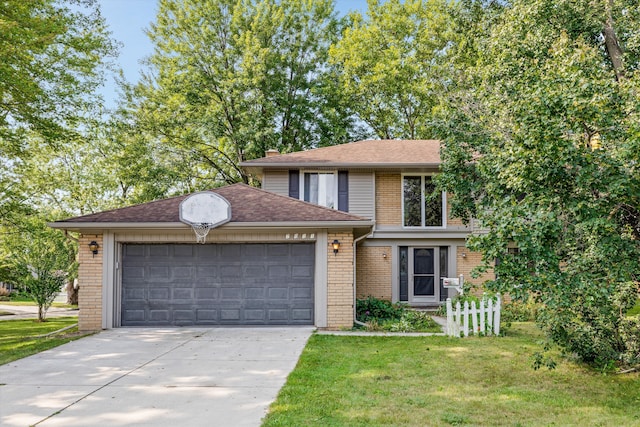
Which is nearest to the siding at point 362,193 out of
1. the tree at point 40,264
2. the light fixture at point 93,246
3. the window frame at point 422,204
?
the window frame at point 422,204

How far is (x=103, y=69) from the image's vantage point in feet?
51.0

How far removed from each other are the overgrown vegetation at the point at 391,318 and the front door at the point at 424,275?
9.54 ft

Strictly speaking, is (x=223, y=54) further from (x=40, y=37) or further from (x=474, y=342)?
(x=474, y=342)

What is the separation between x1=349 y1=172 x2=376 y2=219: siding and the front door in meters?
2.09

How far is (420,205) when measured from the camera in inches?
664

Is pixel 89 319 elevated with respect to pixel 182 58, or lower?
lower

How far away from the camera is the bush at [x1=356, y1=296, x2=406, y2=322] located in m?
12.7

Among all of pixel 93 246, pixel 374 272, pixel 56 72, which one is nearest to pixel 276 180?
pixel 374 272

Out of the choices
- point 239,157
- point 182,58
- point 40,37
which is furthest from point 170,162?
point 40,37

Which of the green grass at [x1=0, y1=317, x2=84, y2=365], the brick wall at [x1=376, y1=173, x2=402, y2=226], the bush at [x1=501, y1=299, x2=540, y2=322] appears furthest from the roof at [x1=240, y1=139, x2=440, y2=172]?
the green grass at [x1=0, y1=317, x2=84, y2=365]

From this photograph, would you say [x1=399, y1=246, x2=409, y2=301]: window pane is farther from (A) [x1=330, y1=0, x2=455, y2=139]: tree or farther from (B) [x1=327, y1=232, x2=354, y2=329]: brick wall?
(A) [x1=330, y1=0, x2=455, y2=139]: tree

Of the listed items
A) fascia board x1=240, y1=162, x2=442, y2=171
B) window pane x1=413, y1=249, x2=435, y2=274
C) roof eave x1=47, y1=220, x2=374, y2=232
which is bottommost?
window pane x1=413, y1=249, x2=435, y2=274

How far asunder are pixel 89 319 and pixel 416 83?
2063 cm

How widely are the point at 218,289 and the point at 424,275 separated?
8.03 m
